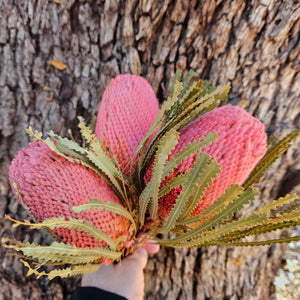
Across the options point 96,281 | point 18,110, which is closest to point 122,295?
point 96,281

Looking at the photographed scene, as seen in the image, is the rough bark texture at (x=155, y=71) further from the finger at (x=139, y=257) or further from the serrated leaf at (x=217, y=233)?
the serrated leaf at (x=217, y=233)

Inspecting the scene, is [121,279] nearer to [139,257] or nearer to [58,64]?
[139,257]

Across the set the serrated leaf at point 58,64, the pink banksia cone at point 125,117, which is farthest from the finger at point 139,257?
the serrated leaf at point 58,64

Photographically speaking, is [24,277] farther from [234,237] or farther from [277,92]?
[277,92]

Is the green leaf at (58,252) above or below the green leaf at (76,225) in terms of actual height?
below

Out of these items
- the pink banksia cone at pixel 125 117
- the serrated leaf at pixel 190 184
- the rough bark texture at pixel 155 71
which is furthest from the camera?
the rough bark texture at pixel 155 71

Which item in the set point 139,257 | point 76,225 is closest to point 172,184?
point 76,225

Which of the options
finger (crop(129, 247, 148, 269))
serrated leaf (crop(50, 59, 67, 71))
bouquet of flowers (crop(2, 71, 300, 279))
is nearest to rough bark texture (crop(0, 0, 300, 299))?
serrated leaf (crop(50, 59, 67, 71))
